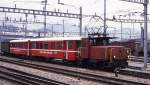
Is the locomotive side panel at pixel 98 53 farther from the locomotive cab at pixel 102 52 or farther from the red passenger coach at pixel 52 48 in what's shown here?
the red passenger coach at pixel 52 48

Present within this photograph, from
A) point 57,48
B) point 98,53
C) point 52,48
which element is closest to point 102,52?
point 98,53

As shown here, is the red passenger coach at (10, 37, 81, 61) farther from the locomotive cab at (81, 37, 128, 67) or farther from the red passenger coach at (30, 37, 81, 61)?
the locomotive cab at (81, 37, 128, 67)

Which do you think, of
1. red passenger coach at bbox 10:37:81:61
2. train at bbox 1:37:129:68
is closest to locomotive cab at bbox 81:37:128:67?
train at bbox 1:37:129:68

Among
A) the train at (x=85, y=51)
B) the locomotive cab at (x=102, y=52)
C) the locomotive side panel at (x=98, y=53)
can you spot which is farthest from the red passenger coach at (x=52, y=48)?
the locomotive side panel at (x=98, y=53)

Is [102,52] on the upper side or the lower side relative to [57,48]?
lower

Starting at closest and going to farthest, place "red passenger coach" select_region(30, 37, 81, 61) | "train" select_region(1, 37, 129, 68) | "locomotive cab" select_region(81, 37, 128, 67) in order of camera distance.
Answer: "locomotive cab" select_region(81, 37, 128, 67) → "train" select_region(1, 37, 129, 68) → "red passenger coach" select_region(30, 37, 81, 61)

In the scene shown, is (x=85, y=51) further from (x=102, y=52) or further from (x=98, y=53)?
(x=102, y=52)

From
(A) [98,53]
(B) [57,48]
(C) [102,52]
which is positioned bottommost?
(A) [98,53]

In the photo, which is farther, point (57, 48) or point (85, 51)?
point (57, 48)

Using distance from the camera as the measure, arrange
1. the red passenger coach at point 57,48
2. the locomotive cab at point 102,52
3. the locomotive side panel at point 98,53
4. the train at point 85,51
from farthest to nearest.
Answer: the red passenger coach at point 57,48, the locomotive side panel at point 98,53, the train at point 85,51, the locomotive cab at point 102,52

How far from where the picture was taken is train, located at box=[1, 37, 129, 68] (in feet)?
89.6

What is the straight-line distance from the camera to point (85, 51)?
1156 inches

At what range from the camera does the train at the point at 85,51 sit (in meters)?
27.3

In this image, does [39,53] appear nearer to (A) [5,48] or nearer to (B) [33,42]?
(B) [33,42]
